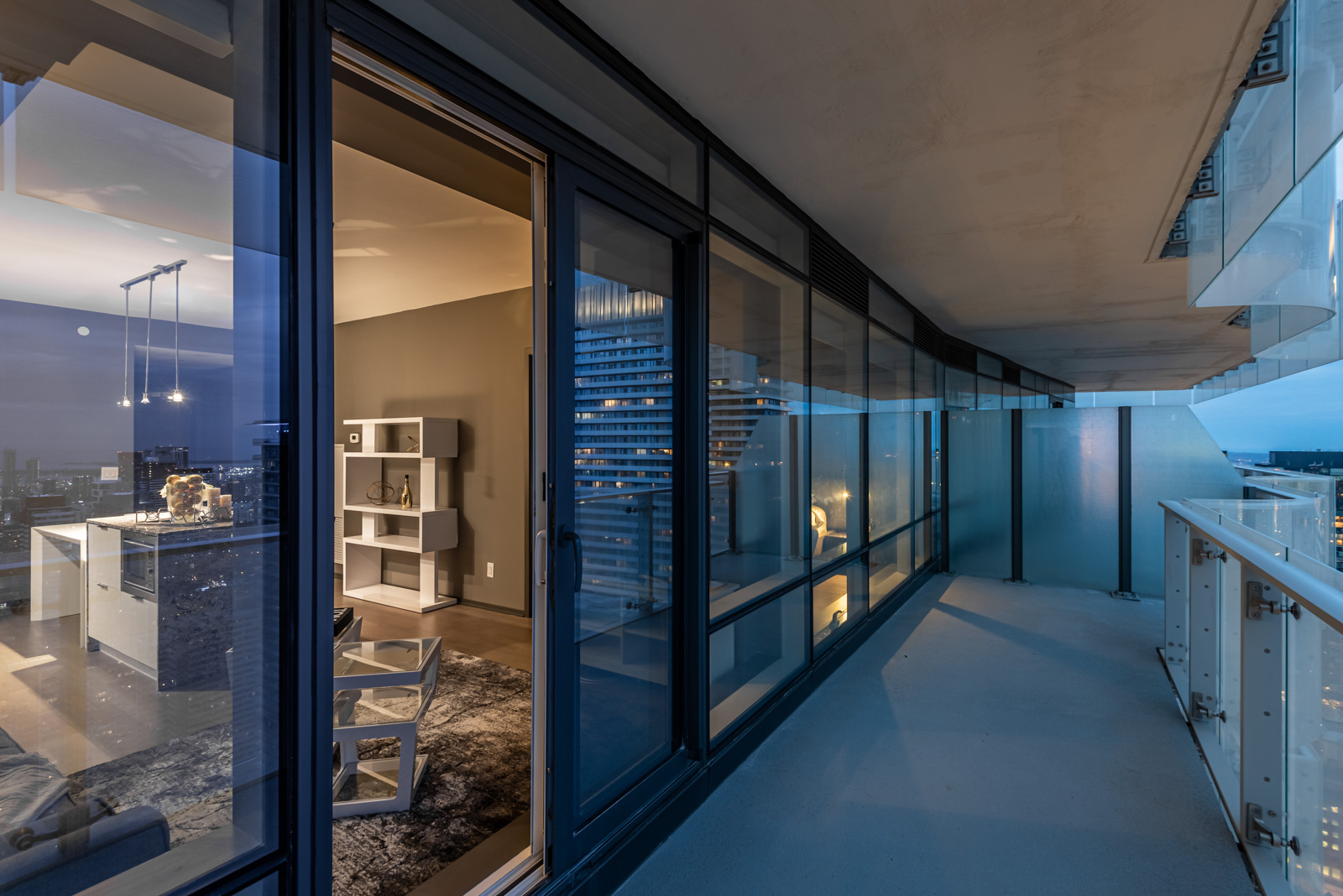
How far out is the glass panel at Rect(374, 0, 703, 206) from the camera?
1541 mm

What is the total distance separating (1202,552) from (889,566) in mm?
2515

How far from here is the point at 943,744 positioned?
3.05 m

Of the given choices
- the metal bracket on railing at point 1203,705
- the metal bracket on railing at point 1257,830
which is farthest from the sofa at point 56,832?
the metal bracket on railing at point 1203,705

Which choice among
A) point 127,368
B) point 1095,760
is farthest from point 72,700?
point 1095,760

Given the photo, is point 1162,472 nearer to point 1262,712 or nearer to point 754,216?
point 1262,712

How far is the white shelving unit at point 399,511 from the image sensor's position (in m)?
5.56

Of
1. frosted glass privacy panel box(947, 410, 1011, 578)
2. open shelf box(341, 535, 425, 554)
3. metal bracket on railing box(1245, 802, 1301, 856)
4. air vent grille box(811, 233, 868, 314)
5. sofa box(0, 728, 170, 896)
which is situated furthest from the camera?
→ frosted glass privacy panel box(947, 410, 1011, 578)

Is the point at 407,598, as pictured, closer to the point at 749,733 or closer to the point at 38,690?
the point at 749,733

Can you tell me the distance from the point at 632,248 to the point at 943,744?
9.06 ft

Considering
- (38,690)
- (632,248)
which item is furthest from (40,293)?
(632,248)

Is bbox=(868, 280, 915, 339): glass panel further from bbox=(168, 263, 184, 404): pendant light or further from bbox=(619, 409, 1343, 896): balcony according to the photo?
bbox=(168, 263, 184, 404): pendant light

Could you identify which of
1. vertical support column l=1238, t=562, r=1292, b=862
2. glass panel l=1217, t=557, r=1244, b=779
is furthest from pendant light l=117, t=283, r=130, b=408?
glass panel l=1217, t=557, r=1244, b=779

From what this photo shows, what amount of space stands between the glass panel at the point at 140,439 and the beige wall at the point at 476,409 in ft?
13.4

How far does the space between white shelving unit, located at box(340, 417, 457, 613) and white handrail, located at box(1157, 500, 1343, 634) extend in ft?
17.2
